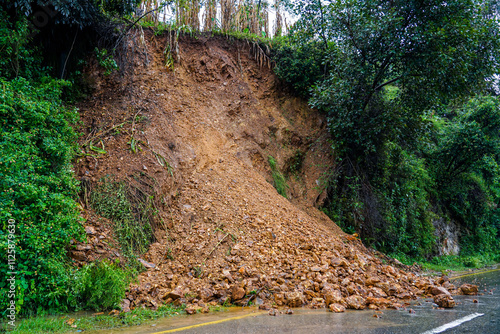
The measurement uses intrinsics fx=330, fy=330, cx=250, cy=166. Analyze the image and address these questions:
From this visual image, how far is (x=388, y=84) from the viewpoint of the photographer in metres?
11.4

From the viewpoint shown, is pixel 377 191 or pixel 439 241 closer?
pixel 377 191

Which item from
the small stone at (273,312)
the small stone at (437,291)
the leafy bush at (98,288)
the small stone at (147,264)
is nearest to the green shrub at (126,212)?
the small stone at (147,264)

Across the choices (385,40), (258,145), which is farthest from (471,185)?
(258,145)

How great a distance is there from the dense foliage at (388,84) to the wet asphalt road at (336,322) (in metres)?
5.86

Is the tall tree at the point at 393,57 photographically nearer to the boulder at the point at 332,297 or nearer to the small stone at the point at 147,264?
the boulder at the point at 332,297

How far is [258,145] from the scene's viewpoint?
1141cm

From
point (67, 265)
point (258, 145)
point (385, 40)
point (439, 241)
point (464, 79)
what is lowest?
point (439, 241)

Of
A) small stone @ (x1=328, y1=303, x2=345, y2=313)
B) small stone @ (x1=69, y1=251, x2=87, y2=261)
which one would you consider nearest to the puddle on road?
small stone @ (x1=328, y1=303, x2=345, y2=313)

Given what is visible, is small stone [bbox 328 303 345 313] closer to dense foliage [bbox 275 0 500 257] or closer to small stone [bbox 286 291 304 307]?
small stone [bbox 286 291 304 307]

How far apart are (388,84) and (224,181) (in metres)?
6.74

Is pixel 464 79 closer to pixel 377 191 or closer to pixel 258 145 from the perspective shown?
pixel 377 191

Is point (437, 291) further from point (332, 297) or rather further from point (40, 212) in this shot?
point (40, 212)

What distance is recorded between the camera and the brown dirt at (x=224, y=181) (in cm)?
629

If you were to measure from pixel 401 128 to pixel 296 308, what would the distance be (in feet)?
26.0
